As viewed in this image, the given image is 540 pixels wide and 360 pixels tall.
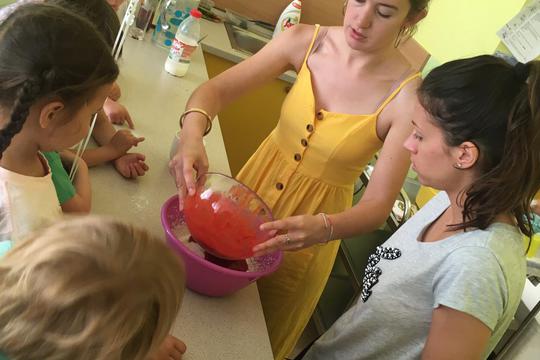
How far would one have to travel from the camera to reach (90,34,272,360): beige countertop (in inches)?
37.0

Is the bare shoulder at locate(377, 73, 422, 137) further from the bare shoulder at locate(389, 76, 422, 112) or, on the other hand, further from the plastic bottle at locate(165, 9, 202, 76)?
the plastic bottle at locate(165, 9, 202, 76)

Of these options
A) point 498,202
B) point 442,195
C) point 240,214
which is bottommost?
point 240,214

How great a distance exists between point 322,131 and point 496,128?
0.48 metres

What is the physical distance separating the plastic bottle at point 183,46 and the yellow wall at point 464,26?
1.59m

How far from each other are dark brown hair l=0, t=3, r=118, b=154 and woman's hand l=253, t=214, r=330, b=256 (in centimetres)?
44

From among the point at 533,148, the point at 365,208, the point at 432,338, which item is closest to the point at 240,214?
the point at 365,208

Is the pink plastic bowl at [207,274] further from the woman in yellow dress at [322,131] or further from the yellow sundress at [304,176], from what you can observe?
the yellow sundress at [304,176]

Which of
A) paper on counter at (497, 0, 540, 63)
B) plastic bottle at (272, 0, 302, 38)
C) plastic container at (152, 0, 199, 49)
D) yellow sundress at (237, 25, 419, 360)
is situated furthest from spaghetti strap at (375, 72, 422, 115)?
plastic bottle at (272, 0, 302, 38)

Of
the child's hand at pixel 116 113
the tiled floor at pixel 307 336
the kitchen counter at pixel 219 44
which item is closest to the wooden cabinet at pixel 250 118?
the kitchen counter at pixel 219 44

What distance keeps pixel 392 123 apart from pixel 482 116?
0.34m

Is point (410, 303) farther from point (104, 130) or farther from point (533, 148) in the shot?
point (104, 130)

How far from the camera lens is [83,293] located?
498 millimetres

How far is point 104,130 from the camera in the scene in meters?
1.31

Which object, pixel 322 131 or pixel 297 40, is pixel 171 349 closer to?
pixel 322 131
